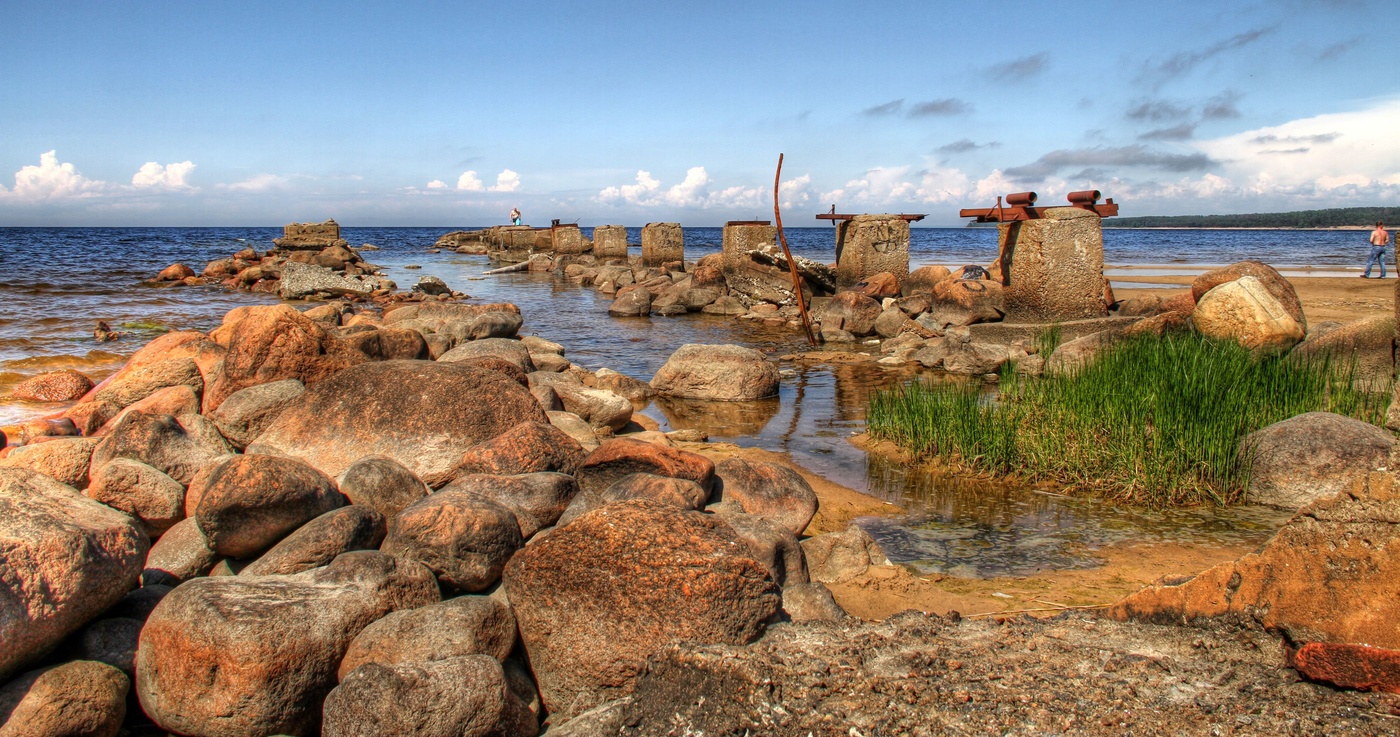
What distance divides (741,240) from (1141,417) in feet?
52.2

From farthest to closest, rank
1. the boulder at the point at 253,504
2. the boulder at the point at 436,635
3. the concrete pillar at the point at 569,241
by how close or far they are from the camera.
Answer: the concrete pillar at the point at 569,241 → the boulder at the point at 253,504 → the boulder at the point at 436,635

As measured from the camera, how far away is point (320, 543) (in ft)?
13.8

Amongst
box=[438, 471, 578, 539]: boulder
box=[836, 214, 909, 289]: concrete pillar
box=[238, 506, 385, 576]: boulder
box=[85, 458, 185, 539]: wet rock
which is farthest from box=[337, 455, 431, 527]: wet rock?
box=[836, 214, 909, 289]: concrete pillar

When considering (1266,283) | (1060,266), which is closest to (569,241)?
(1060,266)

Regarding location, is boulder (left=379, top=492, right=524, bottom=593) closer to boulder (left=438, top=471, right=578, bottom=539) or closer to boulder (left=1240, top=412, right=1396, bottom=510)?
boulder (left=438, top=471, right=578, bottom=539)

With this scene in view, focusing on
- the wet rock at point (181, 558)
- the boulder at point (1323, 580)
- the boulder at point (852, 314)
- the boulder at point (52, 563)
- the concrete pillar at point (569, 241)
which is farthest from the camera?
the concrete pillar at point (569, 241)

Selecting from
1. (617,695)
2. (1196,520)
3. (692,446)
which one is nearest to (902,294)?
(692,446)

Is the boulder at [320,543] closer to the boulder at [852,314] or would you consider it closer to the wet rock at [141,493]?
the wet rock at [141,493]

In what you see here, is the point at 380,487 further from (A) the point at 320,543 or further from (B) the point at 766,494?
(B) the point at 766,494

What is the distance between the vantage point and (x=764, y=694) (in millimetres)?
2551

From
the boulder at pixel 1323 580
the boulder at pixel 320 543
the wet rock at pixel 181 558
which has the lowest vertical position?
the wet rock at pixel 181 558

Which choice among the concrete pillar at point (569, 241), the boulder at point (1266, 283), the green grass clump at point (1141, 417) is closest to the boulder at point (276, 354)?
the green grass clump at point (1141, 417)

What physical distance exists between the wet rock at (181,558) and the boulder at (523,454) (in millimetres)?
1450

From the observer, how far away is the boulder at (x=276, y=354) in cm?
665
